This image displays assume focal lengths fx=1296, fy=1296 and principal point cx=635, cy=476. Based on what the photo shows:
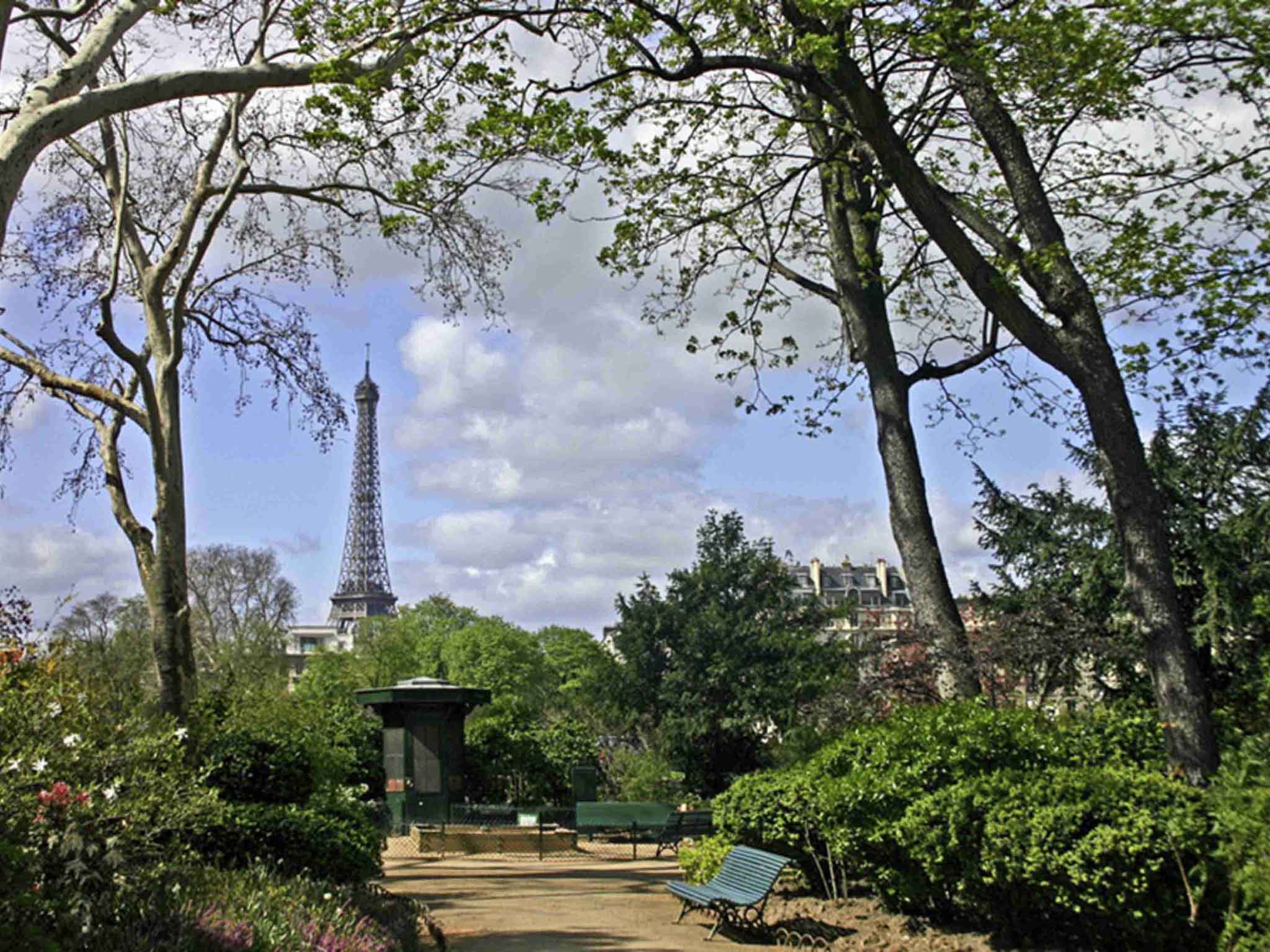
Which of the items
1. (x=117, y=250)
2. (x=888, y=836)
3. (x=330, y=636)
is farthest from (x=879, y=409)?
(x=330, y=636)

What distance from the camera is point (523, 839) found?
23500 millimetres

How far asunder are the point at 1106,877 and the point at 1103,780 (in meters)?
0.82

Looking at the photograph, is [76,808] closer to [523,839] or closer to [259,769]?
[259,769]

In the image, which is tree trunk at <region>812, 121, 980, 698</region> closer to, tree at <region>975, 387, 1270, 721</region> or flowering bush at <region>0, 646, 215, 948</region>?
tree at <region>975, 387, 1270, 721</region>

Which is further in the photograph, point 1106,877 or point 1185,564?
point 1185,564

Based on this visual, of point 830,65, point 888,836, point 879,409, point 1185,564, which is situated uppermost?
point 830,65

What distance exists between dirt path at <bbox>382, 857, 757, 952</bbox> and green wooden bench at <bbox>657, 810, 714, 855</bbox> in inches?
20.1

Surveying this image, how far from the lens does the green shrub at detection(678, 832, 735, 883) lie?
14.4 m

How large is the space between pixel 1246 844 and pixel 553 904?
27.5ft

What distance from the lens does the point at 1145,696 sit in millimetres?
13594

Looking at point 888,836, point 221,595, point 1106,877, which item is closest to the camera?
point 1106,877

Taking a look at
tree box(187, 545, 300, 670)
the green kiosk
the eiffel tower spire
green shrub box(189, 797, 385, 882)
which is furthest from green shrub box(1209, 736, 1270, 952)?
the eiffel tower spire

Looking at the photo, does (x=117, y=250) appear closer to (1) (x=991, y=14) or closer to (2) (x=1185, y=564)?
(1) (x=991, y=14)

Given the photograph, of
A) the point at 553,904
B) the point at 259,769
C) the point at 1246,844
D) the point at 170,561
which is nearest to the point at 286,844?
the point at 259,769
